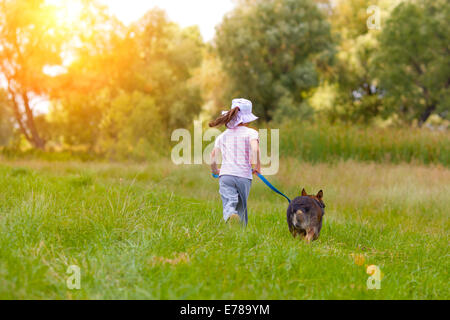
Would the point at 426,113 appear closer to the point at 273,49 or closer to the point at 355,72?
the point at 355,72

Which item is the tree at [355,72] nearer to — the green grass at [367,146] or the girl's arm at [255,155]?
the green grass at [367,146]

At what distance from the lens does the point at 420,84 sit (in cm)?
3111

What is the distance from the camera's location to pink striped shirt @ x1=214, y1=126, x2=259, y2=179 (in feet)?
19.1

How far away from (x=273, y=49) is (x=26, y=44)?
1763 cm

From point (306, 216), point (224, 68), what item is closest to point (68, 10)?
point (224, 68)

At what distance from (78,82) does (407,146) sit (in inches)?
860

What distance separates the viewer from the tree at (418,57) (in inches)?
1169

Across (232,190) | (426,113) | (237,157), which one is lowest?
(232,190)

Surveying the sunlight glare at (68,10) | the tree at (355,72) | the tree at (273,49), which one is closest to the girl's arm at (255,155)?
the sunlight glare at (68,10)

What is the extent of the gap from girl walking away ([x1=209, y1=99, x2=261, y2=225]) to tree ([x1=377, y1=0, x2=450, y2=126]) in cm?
2749

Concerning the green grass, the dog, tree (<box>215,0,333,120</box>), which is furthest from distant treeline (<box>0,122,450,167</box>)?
tree (<box>215,0,333,120</box>)

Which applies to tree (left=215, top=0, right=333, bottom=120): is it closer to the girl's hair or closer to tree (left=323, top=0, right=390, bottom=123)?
tree (left=323, top=0, right=390, bottom=123)

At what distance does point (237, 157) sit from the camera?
230 inches

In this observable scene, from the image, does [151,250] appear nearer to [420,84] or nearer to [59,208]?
[59,208]
